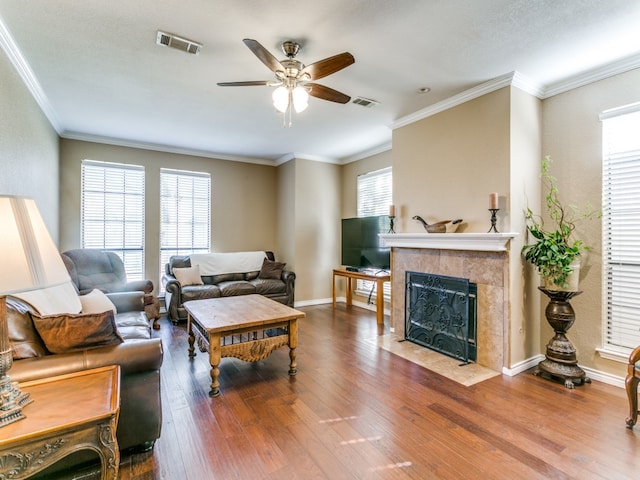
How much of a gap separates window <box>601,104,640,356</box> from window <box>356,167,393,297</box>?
9.37 ft

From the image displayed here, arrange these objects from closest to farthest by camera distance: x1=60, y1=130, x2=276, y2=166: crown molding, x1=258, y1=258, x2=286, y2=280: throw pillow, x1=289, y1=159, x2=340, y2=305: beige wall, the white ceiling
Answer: the white ceiling, x1=60, y1=130, x2=276, y2=166: crown molding, x1=258, y1=258, x2=286, y2=280: throw pillow, x1=289, y1=159, x2=340, y2=305: beige wall

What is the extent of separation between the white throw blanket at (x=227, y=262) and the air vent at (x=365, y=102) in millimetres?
3496

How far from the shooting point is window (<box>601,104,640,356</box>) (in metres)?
2.71

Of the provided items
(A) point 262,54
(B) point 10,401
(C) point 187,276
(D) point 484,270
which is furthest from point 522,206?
(C) point 187,276

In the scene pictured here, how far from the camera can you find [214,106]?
3.71 m

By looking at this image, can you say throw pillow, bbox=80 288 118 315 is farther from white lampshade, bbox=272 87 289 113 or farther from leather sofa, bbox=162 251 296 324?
white lampshade, bbox=272 87 289 113

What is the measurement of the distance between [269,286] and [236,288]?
0.58 metres

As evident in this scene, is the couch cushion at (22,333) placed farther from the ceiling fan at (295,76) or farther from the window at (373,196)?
the window at (373,196)

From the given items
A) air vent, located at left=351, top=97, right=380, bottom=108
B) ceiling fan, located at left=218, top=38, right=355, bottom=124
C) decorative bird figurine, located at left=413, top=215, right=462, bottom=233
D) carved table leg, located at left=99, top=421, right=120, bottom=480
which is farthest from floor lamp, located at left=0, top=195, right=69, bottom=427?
decorative bird figurine, located at left=413, top=215, right=462, bottom=233

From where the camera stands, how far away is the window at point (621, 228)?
8.91 feet

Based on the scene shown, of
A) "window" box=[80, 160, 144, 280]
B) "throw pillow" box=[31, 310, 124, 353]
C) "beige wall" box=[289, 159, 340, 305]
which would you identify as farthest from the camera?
"beige wall" box=[289, 159, 340, 305]

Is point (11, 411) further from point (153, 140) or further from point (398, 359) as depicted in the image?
point (153, 140)

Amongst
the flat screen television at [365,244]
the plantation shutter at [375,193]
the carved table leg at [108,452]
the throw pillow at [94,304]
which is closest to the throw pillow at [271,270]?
the flat screen television at [365,244]

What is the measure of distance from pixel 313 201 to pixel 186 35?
12.8 feet
